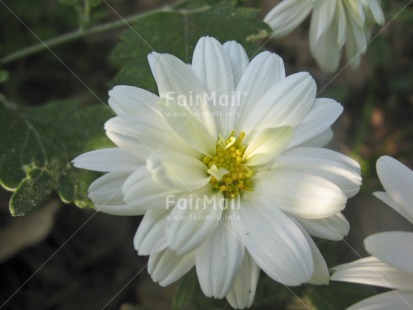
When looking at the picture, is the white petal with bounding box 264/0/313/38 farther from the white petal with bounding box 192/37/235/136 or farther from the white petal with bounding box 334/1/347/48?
the white petal with bounding box 192/37/235/136

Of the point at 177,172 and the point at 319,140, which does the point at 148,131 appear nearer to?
the point at 177,172

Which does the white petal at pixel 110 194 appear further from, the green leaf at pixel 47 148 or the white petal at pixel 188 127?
the green leaf at pixel 47 148

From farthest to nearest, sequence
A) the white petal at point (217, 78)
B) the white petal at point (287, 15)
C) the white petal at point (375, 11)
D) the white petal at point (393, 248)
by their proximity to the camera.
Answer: the white petal at point (287, 15), the white petal at point (375, 11), the white petal at point (217, 78), the white petal at point (393, 248)

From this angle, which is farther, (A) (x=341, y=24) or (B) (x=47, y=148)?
(B) (x=47, y=148)

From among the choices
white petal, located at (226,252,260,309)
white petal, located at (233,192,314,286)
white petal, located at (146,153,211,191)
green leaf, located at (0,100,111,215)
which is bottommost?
green leaf, located at (0,100,111,215)

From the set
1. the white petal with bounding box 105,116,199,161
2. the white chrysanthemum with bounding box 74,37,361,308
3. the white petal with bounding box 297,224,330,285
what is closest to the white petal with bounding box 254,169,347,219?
the white chrysanthemum with bounding box 74,37,361,308

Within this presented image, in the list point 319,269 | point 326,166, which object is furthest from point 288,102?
point 319,269

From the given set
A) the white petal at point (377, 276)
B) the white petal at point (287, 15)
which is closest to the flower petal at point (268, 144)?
the white petal at point (377, 276)
